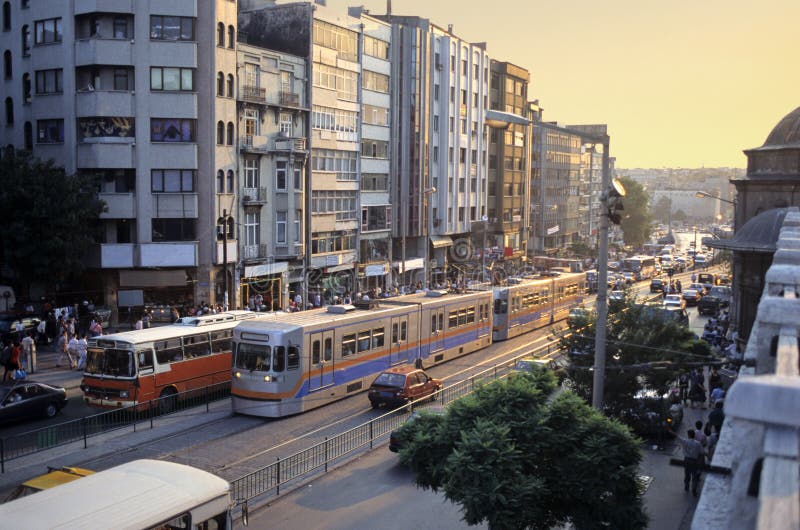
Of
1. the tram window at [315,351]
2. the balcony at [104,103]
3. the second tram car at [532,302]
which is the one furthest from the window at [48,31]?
the tram window at [315,351]

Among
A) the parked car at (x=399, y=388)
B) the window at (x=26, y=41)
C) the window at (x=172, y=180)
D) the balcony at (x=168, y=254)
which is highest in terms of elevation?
the window at (x=26, y=41)

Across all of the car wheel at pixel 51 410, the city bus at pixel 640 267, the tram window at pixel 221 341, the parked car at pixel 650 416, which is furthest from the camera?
the city bus at pixel 640 267

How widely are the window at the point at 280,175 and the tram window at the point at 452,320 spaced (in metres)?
17.6

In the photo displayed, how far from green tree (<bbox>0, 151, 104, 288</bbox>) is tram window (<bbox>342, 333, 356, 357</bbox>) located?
674 inches

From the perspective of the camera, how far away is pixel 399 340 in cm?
3200

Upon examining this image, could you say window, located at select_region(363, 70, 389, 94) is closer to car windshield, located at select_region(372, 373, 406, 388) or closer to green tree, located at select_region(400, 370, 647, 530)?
car windshield, located at select_region(372, 373, 406, 388)

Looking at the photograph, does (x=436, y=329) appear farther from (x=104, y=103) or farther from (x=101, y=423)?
(x=104, y=103)

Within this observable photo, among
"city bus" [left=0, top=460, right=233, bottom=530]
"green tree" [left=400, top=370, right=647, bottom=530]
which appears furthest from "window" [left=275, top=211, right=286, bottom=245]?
"city bus" [left=0, top=460, right=233, bottom=530]

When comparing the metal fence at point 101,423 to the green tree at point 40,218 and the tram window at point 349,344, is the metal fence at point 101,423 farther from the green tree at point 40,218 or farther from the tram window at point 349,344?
the green tree at point 40,218

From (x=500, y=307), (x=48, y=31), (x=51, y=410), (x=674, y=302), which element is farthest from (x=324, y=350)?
(x=674, y=302)

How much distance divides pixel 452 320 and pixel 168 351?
14.1 metres

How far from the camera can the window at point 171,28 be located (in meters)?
43.7

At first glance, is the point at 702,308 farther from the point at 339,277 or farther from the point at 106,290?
the point at 106,290

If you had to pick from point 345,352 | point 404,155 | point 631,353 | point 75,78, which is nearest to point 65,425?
point 345,352
